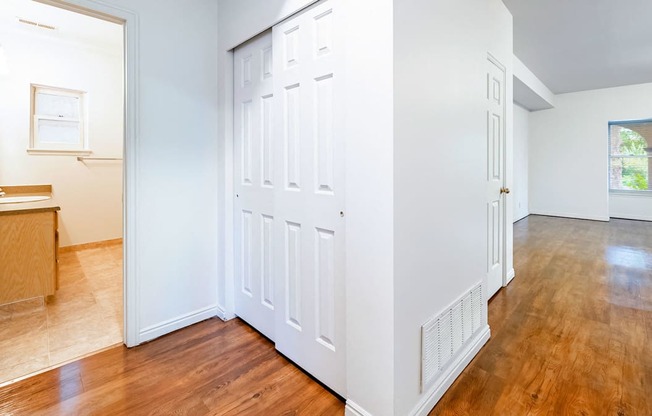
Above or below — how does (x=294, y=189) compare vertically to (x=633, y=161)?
below

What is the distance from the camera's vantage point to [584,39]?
371 cm

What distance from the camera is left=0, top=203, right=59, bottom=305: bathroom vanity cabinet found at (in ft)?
8.12

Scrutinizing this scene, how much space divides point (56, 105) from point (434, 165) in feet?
16.4

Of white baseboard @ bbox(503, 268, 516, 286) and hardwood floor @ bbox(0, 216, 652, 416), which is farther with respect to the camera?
white baseboard @ bbox(503, 268, 516, 286)

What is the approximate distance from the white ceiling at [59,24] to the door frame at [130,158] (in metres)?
1.76

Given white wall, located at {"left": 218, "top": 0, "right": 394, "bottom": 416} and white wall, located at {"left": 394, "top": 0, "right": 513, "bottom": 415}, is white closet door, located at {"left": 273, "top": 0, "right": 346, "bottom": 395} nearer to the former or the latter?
white wall, located at {"left": 218, "top": 0, "right": 394, "bottom": 416}

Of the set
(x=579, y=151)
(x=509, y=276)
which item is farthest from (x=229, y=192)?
(x=579, y=151)

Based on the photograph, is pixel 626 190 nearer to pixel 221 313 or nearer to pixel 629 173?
pixel 629 173

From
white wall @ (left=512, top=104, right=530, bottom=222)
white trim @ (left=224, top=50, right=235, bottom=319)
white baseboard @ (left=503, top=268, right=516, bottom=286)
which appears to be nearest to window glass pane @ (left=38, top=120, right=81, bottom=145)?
white trim @ (left=224, top=50, right=235, bottom=319)

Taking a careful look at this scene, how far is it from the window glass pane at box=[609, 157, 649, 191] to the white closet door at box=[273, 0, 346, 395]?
8050mm

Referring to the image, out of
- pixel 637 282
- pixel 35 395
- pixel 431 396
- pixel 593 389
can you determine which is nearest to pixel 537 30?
pixel 637 282

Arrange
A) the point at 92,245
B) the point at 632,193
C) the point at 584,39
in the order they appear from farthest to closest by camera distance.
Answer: the point at 632,193 < the point at 92,245 < the point at 584,39

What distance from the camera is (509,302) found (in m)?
2.64

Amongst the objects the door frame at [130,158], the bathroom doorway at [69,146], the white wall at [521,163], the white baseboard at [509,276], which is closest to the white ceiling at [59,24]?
the bathroom doorway at [69,146]
